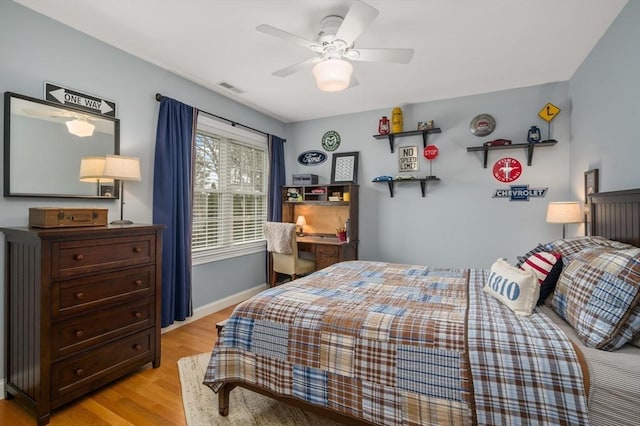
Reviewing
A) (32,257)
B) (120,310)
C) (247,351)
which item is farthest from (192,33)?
(247,351)

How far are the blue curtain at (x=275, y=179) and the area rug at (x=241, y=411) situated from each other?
8.70ft

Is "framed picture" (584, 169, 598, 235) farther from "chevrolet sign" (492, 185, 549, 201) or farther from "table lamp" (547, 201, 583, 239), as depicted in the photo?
"chevrolet sign" (492, 185, 549, 201)

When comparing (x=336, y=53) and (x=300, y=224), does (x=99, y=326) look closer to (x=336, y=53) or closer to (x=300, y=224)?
(x=336, y=53)

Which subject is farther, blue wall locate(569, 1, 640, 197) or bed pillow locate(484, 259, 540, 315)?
blue wall locate(569, 1, 640, 197)

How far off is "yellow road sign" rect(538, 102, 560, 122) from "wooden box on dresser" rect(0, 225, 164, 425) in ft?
13.5

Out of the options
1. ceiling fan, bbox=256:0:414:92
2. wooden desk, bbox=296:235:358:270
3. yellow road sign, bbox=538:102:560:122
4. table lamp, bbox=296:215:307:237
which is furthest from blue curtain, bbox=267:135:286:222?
yellow road sign, bbox=538:102:560:122

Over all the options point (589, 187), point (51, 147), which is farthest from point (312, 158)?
point (589, 187)

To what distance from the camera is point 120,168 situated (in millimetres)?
2252

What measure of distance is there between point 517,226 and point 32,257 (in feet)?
14.4

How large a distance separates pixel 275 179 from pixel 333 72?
2591 millimetres

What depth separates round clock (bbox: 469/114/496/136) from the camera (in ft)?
11.9

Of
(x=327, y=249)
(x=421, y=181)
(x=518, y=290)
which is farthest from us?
(x=327, y=249)

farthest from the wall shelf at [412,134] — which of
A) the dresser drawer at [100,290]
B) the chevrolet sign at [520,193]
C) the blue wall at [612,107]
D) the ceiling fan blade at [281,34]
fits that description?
the dresser drawer at [100,290]

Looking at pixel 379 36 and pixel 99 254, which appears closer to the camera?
pixel 99 254
